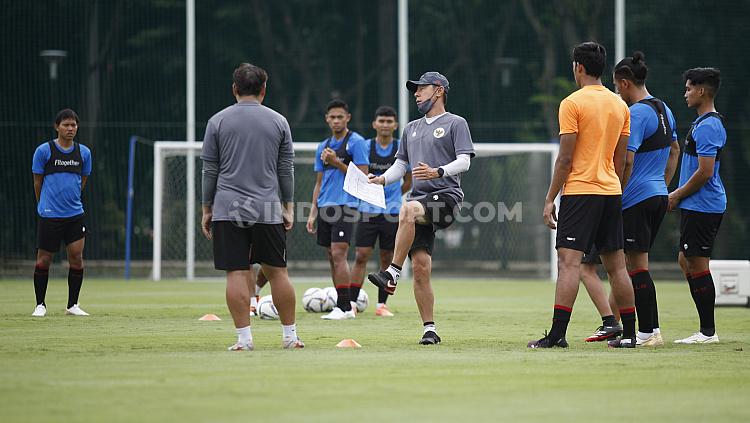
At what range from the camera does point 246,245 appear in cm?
827

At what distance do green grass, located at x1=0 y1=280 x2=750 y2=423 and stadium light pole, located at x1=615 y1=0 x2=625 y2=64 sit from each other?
1359cm

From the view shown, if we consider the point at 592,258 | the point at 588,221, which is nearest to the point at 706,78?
the point at 592,258

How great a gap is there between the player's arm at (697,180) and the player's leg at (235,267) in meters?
3.56

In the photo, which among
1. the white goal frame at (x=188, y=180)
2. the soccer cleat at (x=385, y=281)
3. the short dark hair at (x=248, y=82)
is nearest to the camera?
the short dark hair at (x=248, y=82)

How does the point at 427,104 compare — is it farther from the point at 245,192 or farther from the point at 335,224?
the point at 335,224

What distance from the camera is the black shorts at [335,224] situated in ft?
42.2

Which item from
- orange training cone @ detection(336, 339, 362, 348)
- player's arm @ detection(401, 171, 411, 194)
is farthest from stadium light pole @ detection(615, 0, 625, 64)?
orange training cone @ detection(336, 339, 362, 348)

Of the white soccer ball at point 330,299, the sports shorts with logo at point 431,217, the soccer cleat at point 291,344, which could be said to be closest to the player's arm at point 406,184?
the white soccer ball at point 330,299

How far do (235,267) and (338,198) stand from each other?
4959 millimetres

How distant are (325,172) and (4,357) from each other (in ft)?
20.0

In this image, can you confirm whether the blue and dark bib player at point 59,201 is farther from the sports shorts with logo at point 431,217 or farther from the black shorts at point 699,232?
the black shorts at point 699,232

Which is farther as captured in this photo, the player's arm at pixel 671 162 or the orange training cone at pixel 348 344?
the player's arm at pixel 671 162

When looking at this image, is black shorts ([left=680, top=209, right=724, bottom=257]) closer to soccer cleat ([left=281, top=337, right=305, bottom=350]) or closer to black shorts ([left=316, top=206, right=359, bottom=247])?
soccer cleat ([left=281, top=337, right=305, bottom=350])

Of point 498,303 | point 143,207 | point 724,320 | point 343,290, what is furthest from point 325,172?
point 143,207
